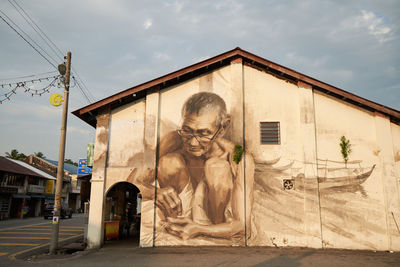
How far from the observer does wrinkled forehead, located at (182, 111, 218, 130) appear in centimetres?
1517

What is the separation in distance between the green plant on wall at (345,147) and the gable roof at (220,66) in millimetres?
1894

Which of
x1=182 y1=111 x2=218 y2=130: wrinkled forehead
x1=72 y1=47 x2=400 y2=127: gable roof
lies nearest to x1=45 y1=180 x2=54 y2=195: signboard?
x1=72 y1=47 x2=400 y2=127: gable roof

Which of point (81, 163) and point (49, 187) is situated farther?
point (49, 187)

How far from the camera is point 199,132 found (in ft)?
49.7

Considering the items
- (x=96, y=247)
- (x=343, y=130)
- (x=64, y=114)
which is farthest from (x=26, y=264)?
(x=343, y=130)

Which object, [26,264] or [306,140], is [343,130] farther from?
[26,264]

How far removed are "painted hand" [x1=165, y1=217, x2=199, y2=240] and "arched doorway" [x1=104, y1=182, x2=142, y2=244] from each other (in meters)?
2.75

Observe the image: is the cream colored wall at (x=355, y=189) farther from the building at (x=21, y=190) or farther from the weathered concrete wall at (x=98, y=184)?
the building at (x=21, y=190)

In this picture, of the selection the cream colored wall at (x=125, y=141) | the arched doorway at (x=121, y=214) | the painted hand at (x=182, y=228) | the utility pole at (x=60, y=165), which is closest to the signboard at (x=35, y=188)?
the arched doorway at (x=121, y=214)

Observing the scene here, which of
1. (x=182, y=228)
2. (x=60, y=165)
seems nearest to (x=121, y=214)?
(x=182, y=228)

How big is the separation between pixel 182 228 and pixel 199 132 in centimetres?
453

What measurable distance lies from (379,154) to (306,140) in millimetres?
3372

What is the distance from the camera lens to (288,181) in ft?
47.8

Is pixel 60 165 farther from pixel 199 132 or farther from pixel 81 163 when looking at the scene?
pixel 81 163
